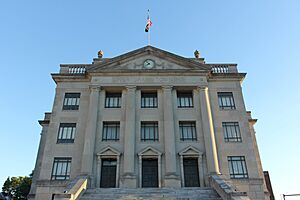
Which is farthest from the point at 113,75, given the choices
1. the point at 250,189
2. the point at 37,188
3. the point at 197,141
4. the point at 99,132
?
the point at 250,189

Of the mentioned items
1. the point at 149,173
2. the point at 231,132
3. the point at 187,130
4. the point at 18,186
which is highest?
the point at 18,186

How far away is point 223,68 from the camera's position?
30.8 meters

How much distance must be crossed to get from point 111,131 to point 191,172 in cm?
808

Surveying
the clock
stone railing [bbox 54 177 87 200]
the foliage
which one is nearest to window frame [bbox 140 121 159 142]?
the clock

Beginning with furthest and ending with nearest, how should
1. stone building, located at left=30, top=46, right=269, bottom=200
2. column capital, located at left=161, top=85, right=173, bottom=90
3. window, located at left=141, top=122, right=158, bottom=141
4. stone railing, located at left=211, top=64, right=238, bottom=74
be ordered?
stone railing, located at left=211, top=64, right=238, bottom=74 < column capital, located at left=161, top=85, right=173, bottom=90 < window, located at left=141, top=122, right=158, bottom=141 < stone building, located at left=30, top=46, right=269, bottom=200

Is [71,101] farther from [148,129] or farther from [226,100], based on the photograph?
[226,100]

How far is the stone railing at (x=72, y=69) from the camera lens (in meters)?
30.4

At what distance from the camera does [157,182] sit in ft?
80.8

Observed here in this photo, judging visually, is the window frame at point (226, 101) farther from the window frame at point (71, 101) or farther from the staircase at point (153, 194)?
the window frame at point (71, 101)

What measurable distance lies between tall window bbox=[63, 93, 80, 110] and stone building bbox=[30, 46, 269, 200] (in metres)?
0.10

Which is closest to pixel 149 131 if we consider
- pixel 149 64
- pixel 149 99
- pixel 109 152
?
pixel 149 99

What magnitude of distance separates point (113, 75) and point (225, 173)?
1392cm

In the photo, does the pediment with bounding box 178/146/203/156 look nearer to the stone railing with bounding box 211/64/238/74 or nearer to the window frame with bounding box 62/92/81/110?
the stone railing with bounding box 211/64/238/74

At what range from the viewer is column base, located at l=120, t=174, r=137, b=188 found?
23.7 metres
